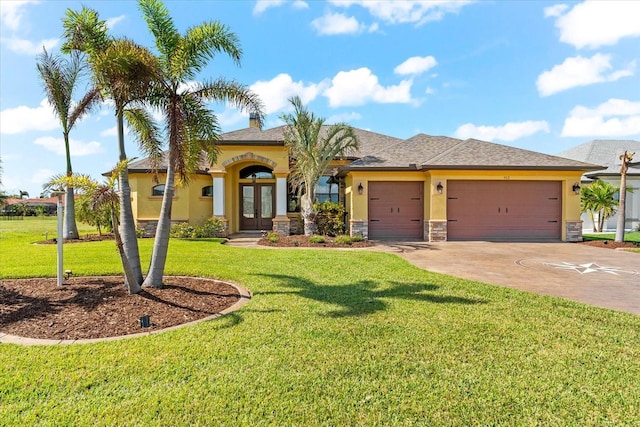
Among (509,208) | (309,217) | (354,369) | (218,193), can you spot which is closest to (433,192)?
(509,208)

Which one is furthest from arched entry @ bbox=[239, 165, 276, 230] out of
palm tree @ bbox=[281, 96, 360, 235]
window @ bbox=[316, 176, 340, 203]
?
palm tree @ bbox=[281, 96, 360, 235]

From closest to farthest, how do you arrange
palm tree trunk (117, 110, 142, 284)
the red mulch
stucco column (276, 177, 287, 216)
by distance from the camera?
palm tree trunk (117, 110, 142, 284) → the red mulch → stucco column (276, 177, 287, 216)

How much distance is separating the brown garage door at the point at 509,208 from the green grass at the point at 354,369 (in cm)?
921

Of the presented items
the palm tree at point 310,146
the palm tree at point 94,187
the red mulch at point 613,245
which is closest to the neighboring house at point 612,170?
the red mulch at point 613,245

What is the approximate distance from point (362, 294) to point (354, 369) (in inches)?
105

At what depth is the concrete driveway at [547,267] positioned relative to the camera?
6.08 meters

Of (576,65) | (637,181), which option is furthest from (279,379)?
(637,181)

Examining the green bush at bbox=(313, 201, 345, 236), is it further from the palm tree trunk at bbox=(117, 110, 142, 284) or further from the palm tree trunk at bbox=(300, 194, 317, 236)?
the palm tree trunk at bbox=(117, 110, 142, 284)

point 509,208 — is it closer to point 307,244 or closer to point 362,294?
point 307,244

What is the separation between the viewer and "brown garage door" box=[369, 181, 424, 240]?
48.3ft

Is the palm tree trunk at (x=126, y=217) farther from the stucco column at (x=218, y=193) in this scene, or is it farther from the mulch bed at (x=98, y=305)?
the stucco column at (x=218, y=193)

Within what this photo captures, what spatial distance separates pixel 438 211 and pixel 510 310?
943 cm

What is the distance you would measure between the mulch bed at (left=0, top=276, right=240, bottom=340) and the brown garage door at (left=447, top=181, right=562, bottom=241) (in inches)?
445

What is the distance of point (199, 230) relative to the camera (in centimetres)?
1488
